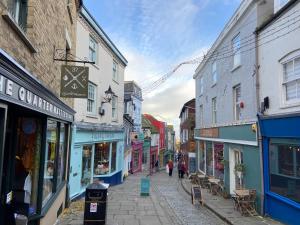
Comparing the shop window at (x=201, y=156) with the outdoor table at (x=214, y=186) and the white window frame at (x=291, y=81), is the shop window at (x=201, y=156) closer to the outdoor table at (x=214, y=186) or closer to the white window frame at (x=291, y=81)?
the outdoor table at (x=214, y=186)

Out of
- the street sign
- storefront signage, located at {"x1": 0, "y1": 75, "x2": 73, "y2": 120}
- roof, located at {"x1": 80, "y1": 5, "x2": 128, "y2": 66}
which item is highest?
roof, located at {"x1": 80, "y1": 5, "x2": 128, "y2": 66}

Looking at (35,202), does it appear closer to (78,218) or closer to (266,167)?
(78,218)

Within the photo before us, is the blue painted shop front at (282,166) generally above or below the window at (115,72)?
below

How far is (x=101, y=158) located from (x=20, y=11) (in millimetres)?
13156

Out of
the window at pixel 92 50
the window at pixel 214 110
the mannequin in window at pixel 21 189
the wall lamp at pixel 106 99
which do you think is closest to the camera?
the mannequin in window at pixel 21 189

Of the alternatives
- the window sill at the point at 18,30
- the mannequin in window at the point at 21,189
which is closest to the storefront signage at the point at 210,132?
the mannequin in window at the point at 21,189

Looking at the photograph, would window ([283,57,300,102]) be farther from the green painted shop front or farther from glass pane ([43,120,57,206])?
glass pane ([43,120,57,206])

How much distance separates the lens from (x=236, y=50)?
566 inches

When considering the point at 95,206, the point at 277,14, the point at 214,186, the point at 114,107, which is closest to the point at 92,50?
the point at 114,107

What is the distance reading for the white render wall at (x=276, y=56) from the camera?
9508mm

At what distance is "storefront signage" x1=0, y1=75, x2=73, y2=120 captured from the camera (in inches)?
165

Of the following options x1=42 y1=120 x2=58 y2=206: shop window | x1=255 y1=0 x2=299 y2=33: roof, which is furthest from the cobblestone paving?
x1=255 y1=0 x2=299 y2=33: roof

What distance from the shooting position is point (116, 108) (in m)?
21.5

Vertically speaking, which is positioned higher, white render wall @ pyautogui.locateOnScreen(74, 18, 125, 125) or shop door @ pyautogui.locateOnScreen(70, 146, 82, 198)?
white render wall @ pyautogui.locateOnScreen(74, 18, 125, 125)
